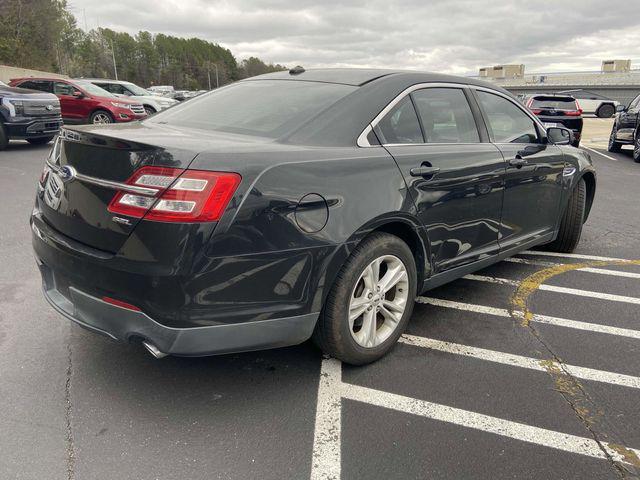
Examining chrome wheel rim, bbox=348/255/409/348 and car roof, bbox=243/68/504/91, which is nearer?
chrome wheel rim, bbox=348/255/409/348

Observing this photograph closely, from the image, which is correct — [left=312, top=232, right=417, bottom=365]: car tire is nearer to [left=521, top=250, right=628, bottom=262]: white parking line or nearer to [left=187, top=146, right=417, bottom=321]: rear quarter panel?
[left=187, top=146, right=417, bottom=321]: rear quarter panel

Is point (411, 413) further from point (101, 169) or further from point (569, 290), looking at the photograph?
point (569, 290)

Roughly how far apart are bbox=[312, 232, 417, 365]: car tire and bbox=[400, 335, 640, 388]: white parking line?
26 cm

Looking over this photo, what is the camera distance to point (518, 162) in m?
3.76

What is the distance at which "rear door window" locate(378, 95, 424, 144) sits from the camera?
115 inches

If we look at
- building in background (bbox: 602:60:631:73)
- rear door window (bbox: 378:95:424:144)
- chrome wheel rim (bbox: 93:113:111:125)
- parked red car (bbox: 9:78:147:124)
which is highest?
building in background (bbox: 602:60:631:73)

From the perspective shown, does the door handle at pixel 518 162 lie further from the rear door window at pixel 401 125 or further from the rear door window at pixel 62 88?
the rear door window at pixel 62 88

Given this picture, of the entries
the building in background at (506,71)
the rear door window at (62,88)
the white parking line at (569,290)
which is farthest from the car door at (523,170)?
the building in background at (506,71)

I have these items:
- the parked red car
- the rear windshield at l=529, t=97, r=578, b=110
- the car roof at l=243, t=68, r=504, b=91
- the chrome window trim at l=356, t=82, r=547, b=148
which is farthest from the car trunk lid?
the rear windshield at l=529, t=97, r=578, b=110

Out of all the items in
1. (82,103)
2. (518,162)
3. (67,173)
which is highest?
(82,103)

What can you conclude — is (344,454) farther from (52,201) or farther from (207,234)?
(52,201)

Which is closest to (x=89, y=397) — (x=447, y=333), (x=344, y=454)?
(x=344, y=454)

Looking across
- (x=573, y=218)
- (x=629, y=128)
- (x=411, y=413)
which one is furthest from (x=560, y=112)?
(x=411, y=413)

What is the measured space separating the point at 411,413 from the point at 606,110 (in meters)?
37.9
